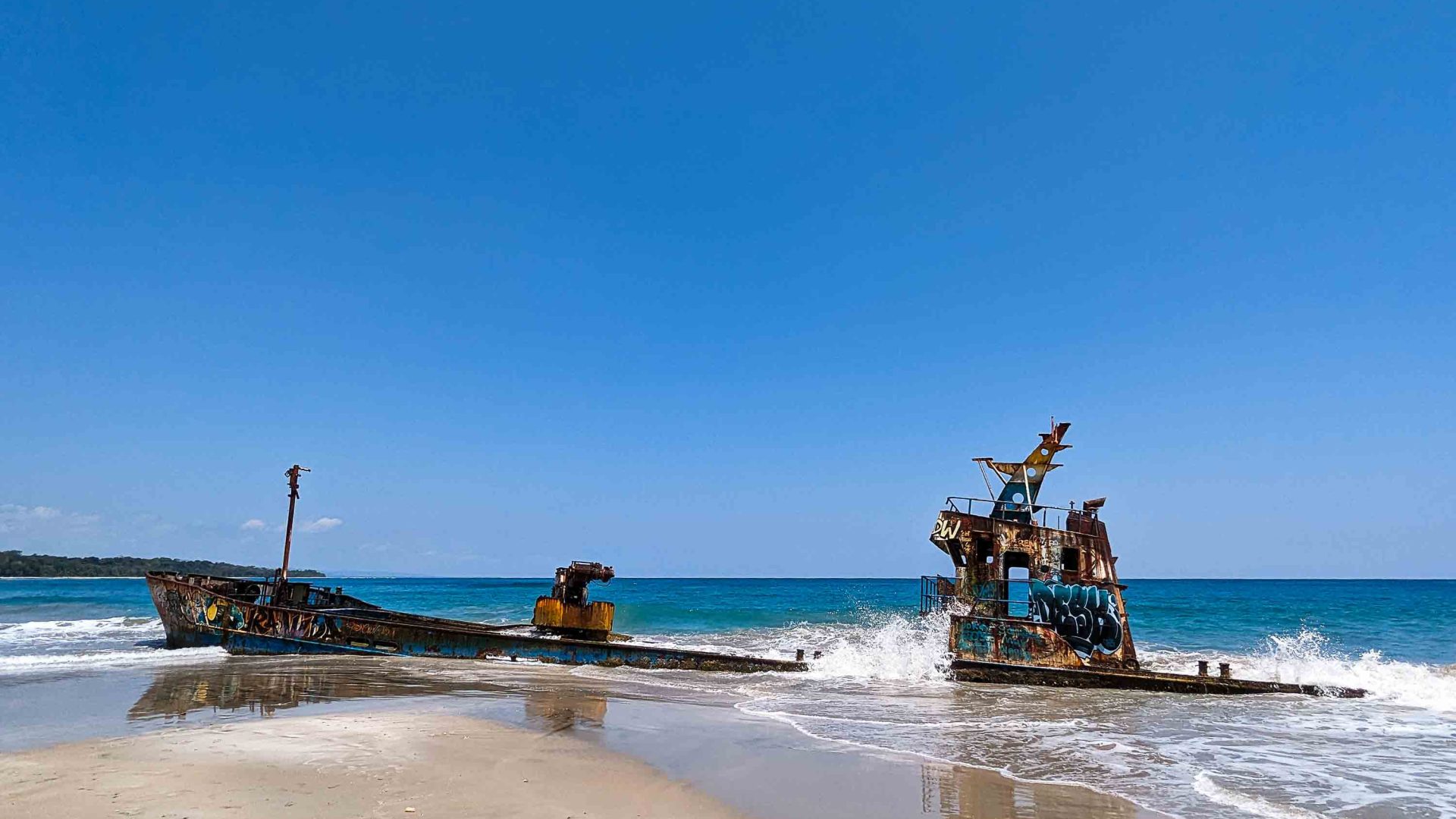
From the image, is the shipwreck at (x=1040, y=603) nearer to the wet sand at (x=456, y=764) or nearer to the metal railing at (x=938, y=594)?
the metal railing at (x=938, y=594)

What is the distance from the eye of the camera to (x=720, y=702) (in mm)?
15000

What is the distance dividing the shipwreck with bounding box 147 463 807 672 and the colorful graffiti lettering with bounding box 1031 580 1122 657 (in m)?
6.19

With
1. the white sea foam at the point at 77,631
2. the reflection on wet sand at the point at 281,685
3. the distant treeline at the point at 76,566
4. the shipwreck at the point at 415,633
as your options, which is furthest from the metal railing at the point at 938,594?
the distant treeline at the point at 76,566

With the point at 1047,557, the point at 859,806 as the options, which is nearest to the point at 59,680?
the point at 859,806

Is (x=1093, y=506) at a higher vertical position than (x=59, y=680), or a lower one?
higher

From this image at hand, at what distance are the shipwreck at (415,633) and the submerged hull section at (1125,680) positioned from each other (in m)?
4.89

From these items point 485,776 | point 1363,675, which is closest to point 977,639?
point 1363,675

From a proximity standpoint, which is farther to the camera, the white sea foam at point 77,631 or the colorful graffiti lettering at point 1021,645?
the white sea foam at point 77,631

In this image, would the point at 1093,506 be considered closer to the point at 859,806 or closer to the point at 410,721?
the point at 859,806

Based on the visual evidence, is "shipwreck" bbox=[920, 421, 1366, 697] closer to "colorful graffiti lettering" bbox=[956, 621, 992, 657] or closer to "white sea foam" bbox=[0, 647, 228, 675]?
"colorful graffiti lettering" bbox=[956, 621, 992, 657]

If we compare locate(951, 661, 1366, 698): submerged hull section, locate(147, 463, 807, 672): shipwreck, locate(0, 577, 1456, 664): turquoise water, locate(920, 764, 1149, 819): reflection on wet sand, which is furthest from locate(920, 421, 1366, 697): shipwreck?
locate(0, 577, 1456, 664): turquoise water

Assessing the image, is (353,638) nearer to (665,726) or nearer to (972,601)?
(665,726)

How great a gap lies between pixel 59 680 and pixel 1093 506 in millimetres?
23100

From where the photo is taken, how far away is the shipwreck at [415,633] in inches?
800
